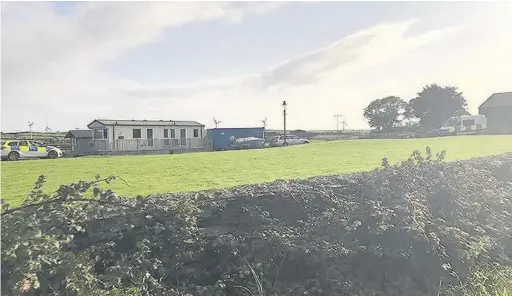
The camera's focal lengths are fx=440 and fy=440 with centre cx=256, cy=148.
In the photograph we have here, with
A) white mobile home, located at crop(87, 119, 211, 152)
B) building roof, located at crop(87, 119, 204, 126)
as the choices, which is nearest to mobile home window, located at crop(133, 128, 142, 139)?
white mobile home, located at crop(87, 119, 211, 152)

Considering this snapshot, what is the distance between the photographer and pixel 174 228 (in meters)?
3.91

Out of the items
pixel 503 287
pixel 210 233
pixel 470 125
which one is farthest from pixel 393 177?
pixel 470 125

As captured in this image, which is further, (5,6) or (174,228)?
(174,228)

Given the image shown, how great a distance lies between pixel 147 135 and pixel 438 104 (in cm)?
3782

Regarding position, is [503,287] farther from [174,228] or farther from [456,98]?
[456,98]

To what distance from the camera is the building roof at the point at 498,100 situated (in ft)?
150

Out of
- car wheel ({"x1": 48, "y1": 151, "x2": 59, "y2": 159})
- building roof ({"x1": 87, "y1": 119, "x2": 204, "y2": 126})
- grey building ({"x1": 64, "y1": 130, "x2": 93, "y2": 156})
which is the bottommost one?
car wheel ({"x1": 48, "y1": 151, "x2": 59, "y2": 159})

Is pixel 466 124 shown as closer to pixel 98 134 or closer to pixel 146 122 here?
pixel 146 122

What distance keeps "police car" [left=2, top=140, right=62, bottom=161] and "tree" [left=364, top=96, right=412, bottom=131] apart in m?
44.5

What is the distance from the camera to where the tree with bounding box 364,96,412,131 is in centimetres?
6000

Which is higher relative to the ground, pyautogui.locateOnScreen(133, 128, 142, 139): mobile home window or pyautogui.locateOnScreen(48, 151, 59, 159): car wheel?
pyautogui.locateOnScreen(133, 128, 142, 139): mobile home window

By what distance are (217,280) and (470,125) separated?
41.8 meters

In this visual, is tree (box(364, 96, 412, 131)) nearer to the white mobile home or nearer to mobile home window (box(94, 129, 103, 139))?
the white mobile home

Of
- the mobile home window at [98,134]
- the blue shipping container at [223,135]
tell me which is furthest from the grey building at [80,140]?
the blue shipping container at [223,135]
